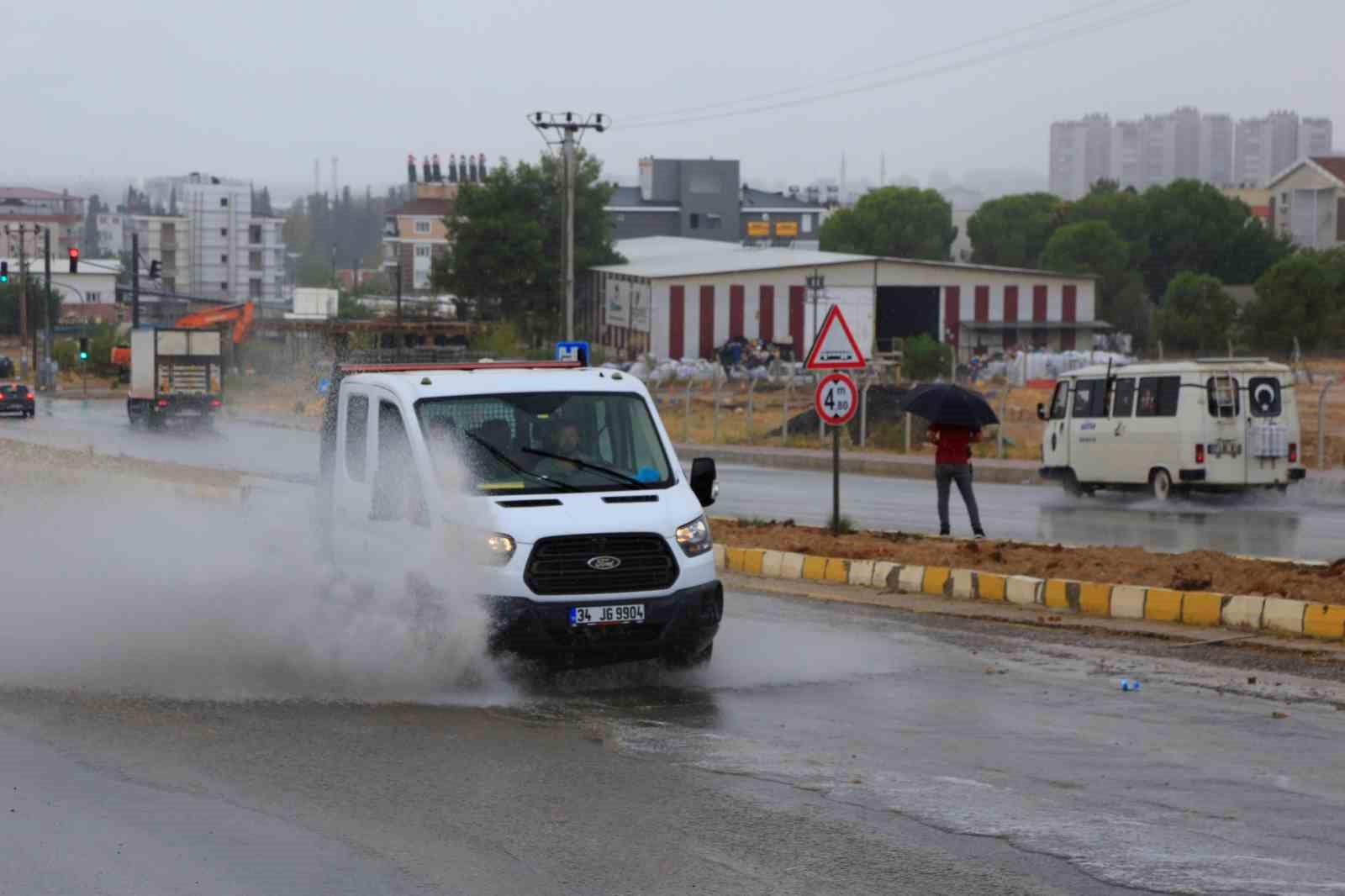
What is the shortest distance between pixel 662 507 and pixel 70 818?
4.26 metres

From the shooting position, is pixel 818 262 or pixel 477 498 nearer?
pixel 477 498

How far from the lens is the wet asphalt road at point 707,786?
642 centimetres

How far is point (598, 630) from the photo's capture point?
9.99 meters

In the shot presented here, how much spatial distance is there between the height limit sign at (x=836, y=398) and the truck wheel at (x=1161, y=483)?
31.0 feet

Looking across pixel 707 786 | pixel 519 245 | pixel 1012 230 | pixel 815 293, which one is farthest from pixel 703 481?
pixel 1012 230

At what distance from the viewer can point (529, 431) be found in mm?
10977

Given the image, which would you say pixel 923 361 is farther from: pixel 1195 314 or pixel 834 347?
pixel 834 347

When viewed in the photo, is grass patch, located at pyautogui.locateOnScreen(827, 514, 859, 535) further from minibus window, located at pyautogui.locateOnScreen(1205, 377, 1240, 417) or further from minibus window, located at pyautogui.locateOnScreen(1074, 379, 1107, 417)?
minibus window, located at pyautogui.locateOnScreen(1074, 379, 1107, 417)

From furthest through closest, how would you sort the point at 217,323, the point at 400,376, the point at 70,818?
the point at 217,323 → the point at 400,376 → the point at 70,818

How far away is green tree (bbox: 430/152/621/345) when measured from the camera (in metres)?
99.1

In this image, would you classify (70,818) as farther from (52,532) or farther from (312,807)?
(52,532)

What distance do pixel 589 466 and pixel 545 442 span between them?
12.3 inches

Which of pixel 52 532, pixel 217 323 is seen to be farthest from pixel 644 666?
pixel 217 323

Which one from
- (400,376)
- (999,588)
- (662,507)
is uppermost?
(400,376)
